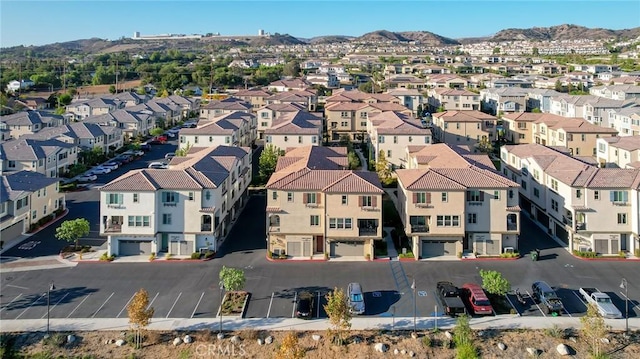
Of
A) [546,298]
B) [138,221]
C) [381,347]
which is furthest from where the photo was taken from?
[138,221]

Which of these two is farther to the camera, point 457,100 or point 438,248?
point 457,100

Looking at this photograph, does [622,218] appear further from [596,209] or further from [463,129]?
[463,129]

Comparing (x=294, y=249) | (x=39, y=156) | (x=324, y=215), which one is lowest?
(x=294, y=249)

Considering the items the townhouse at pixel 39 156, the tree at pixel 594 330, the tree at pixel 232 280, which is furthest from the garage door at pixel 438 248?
the townhouse at pixel 39 156

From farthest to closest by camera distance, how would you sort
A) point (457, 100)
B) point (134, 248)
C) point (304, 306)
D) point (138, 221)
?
point (457, 100), point (134, 248), point (138, 221), point (304, 306)

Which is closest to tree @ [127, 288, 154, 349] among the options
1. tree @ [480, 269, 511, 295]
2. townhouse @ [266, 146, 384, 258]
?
townhouse @ [266, 146, 384, 258]

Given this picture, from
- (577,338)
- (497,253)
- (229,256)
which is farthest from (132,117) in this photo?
(577,338)

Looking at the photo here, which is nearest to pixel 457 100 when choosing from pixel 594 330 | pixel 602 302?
pixel 602 302
